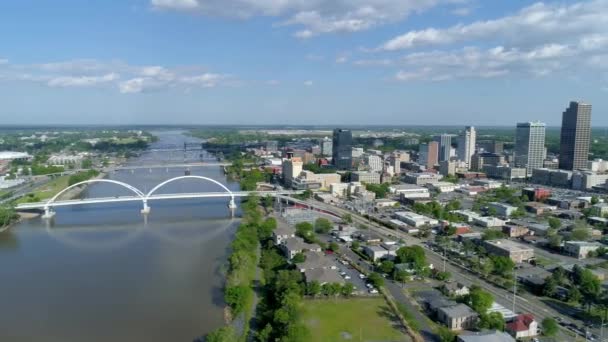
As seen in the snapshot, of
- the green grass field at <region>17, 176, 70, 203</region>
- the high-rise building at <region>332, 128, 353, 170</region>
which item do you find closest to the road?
the green grass field at <region>17, 176, 70, 203</region>

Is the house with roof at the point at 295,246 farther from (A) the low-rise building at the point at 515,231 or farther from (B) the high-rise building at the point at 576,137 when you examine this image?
(B) the high-rise building at the point at 576,137

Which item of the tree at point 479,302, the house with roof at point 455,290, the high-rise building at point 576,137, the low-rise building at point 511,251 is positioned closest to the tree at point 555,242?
the low-rise building at point 511,251

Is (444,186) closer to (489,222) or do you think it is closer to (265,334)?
(489,222)

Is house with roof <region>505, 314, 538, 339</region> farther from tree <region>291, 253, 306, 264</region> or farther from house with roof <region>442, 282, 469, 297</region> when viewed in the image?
tree <region>291, 253, 306, 264</region>

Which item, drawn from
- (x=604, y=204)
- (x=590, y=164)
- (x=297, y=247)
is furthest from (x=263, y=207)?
(x=590, y=164)

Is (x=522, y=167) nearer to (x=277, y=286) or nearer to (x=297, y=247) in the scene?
(x=297, y=247)

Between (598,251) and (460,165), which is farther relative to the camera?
(460,165)
